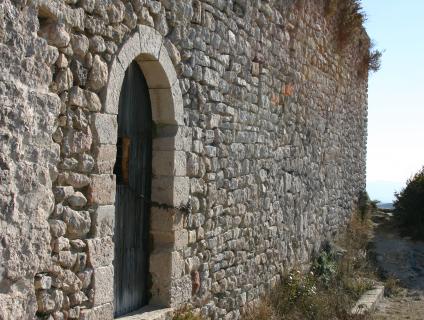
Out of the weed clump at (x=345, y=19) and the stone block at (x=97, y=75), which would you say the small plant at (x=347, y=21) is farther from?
the stone block at (x=97, y=75)

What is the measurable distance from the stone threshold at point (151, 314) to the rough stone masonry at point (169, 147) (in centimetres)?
9

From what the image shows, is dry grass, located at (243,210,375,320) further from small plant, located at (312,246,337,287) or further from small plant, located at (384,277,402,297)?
small plant, located at (384,277,402,297)

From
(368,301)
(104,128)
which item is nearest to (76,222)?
(104,128)

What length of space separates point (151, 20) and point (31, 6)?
4.70 feet

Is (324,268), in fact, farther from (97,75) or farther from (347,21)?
(97,75)

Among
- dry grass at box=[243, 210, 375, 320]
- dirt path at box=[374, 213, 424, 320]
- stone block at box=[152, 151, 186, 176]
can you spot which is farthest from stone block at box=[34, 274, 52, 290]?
dirt path at box=[374, 213, 424, 320]

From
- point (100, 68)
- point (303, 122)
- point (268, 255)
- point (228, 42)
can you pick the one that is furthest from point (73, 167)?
point (303, 122)

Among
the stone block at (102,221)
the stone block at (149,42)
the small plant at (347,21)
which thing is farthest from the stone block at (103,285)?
the small plant at (347,21)

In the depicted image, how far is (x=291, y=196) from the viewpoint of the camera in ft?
26.6

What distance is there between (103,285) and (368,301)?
5101 millimetres

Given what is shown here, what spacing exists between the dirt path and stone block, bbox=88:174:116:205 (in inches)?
194

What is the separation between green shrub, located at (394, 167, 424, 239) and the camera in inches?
486

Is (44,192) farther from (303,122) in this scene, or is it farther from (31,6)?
(303,122)

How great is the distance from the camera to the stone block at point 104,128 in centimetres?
392
